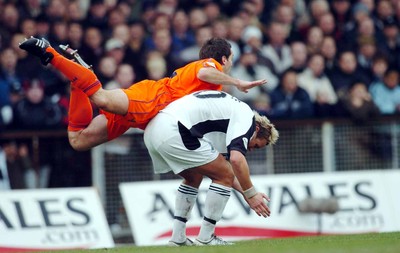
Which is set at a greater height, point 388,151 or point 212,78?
point 212,78

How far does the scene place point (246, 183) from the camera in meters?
12.6

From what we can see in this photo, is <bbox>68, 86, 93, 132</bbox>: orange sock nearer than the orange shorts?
No

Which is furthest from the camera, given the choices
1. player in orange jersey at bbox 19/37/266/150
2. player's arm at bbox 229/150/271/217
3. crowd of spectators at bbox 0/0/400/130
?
crowd of spectators at bbox 0/0/400/130

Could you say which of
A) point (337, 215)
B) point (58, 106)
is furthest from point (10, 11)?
point (337, 215)

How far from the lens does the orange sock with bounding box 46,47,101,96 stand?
13188 millimetres

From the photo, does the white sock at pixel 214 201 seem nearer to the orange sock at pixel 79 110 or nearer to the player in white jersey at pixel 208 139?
the player in white jersey at pixel 208 139

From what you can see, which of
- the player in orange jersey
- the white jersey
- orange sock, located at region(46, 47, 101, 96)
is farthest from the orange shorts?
orange sock, located at region(46, 47, 101, 96)

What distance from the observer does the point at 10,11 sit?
18844 millimetres

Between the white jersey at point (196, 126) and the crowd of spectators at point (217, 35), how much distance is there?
5237mm

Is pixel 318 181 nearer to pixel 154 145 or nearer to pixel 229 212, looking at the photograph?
pixel 229 212

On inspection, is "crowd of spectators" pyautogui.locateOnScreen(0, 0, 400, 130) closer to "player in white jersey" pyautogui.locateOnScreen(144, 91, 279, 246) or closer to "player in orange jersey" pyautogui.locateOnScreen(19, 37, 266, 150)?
"player in orange jersey" pyautogui.locateOnScreen(19, 37, 266, 150)

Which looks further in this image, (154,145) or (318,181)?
(318,181)

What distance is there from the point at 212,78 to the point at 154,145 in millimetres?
964

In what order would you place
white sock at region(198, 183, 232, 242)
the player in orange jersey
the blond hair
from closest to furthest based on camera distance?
white sock at region(198, 183, 232, 242), the player in orange jersey, the blond hair
